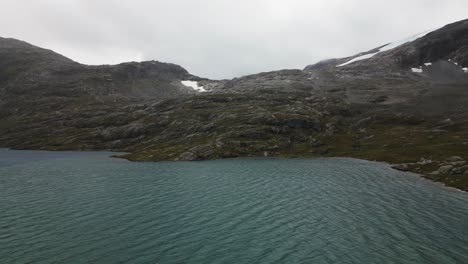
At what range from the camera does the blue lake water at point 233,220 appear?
36.2 metres

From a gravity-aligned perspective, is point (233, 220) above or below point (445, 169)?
above

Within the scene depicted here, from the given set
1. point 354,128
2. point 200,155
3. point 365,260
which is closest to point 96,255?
point 365,260

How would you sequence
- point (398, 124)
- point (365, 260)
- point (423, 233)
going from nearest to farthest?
point (365, 260) < point (423, 233) < point (398, 124)

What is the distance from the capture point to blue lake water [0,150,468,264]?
36.2 meters

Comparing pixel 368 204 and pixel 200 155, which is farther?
pixel 200 155

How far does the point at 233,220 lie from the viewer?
48.9 m

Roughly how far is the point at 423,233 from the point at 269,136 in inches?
5304

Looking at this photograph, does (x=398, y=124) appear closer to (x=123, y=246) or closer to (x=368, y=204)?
(x=368, y=204)

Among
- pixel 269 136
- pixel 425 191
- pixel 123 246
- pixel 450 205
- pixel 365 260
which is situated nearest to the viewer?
pixel 365 260

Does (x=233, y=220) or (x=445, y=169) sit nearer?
(x=233, y=220)

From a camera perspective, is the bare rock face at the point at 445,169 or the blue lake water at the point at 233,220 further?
the bare rock face at the point at 445,169

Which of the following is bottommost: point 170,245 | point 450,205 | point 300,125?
point 450,205

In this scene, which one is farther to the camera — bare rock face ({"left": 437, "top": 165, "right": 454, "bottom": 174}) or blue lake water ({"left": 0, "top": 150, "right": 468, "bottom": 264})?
bare rock face ({"left": 437, "top": 165, "right": 454, "bottom": 174})

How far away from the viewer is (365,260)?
34.6 metres
